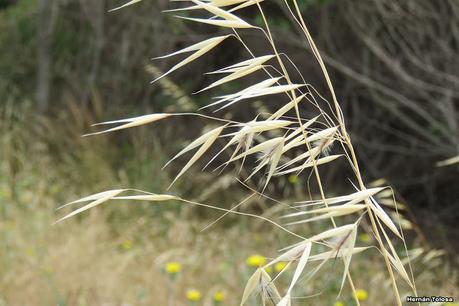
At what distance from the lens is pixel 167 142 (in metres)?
6.48

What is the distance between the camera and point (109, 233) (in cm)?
480

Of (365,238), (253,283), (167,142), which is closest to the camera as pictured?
(253,283)

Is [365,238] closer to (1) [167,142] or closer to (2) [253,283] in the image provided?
(2) [253,283]

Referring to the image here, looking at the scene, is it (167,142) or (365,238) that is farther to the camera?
(167,142)

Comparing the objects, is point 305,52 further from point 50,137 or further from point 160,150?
point 50,137

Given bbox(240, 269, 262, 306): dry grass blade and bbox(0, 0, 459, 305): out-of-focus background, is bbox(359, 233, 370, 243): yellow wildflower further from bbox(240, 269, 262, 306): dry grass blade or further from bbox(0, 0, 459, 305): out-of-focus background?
bbox(240, 269, 262, 306): dry grass blade

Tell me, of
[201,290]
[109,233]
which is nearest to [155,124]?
[109,233]

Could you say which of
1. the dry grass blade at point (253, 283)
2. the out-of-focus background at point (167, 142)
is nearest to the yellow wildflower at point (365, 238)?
the out-of-focus background at point (167, 142)

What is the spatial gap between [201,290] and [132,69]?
12.0ft

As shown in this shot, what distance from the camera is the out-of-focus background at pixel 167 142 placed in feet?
12.1

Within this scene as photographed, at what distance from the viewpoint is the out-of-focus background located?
3.69 metres

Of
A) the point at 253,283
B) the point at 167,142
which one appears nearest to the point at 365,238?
the point at 253,283

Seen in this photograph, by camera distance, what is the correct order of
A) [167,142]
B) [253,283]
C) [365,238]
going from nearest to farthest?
[253,283], [365,238], [167,142]

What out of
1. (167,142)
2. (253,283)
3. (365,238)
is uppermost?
→ (253,283)
